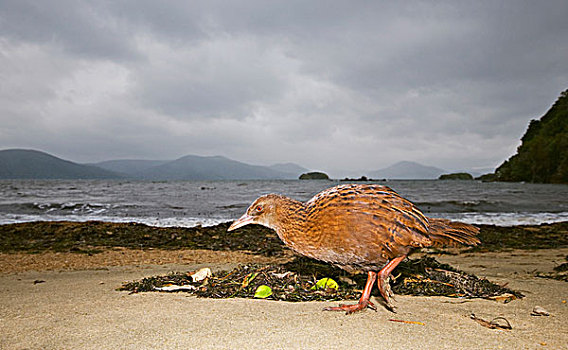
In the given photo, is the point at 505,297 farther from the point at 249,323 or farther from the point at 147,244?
the point at 147,244

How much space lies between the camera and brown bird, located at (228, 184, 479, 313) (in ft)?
9.80

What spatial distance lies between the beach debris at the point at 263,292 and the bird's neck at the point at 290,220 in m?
0.50

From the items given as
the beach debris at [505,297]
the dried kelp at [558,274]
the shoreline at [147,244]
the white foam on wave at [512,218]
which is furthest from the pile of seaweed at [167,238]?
the beach debris at [505,297]

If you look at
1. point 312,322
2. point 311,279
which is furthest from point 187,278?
point 312,322

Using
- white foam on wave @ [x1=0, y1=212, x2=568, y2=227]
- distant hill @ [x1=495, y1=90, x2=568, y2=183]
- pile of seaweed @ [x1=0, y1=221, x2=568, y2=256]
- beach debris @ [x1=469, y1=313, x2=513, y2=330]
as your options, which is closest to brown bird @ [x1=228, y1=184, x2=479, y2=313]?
beach debris @ [x1=469, y1=313, x2=513, y2=330]

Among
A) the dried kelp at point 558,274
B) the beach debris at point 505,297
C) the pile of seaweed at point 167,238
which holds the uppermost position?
the beach debris at point 505,297

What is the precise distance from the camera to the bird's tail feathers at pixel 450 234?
10.8 ft

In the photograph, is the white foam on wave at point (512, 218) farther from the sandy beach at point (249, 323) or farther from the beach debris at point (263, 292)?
the beach debris at point (263, 292)

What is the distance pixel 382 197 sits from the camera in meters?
3.23

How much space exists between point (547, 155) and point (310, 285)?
73.5 m

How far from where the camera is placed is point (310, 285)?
350 centimetres

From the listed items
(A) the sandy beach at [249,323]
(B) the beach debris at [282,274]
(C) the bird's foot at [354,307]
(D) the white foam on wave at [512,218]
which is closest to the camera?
(A) the sandy beach at [249,323]

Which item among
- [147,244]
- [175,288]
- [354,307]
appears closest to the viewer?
[354,307]

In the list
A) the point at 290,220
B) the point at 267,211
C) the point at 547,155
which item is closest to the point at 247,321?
the point at 290,220
